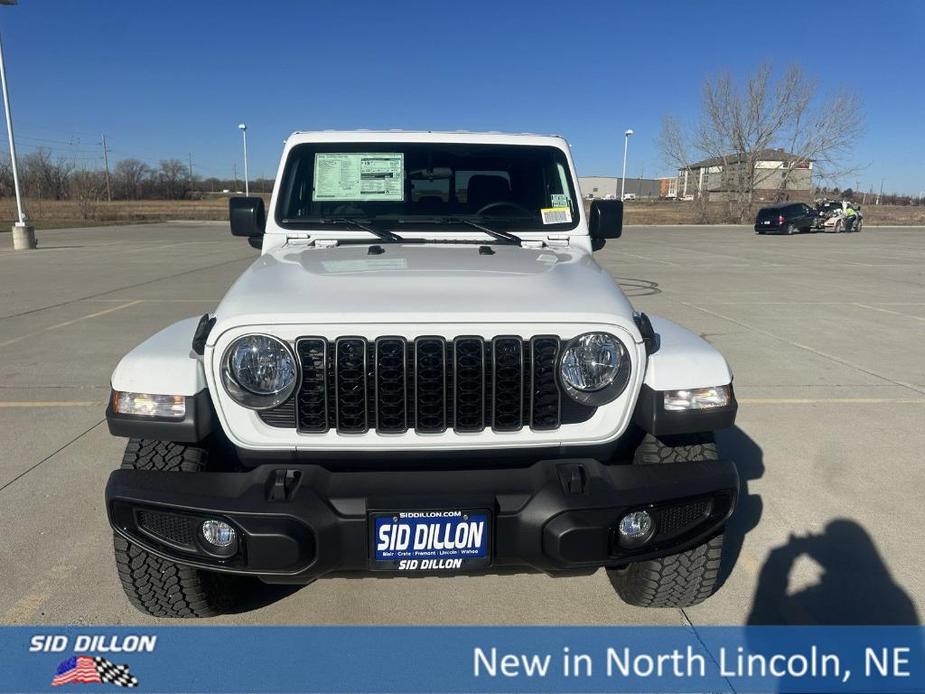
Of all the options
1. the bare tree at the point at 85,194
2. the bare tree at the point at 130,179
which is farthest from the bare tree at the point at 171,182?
the bare tree at the point at 85,194

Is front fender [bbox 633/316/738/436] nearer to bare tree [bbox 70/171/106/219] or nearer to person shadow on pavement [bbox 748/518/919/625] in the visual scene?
person shadow on pavement [bbox 748/518/919/625]

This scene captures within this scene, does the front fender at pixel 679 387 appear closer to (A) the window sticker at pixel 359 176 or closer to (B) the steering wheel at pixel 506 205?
(B) the steering wheel at pixel 506 205

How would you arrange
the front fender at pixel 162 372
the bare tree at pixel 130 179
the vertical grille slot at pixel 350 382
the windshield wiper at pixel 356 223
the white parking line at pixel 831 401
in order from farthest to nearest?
the bare tree at pixel 130 179 → the white parking line at pixel 831 401 → the windshield wiper at pixel 356 223 → the front fender at pixel 162 372 → the vertical grille slot at pixel 350 382

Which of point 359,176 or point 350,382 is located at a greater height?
point 359,176

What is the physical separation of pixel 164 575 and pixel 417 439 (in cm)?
107

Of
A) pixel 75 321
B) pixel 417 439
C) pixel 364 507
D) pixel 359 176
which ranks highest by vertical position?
pixel 359 176

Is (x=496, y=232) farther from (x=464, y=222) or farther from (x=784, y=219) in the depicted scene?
(x=784, y=219)

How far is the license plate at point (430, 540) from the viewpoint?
80.9 inches

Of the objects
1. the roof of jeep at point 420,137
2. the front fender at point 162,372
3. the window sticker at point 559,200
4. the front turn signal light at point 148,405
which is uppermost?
the roof of jeep at point 420,137

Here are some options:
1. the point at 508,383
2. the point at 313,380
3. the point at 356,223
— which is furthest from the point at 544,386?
the point at 356,223

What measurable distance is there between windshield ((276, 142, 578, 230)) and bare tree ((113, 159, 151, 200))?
3400 inches

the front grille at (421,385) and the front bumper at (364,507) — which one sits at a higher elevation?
the front grille at (421,385)

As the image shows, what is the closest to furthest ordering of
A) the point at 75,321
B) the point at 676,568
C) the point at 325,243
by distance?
the point at 676,568 → the point at 325,243 → the point at 75,321

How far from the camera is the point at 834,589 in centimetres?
286
